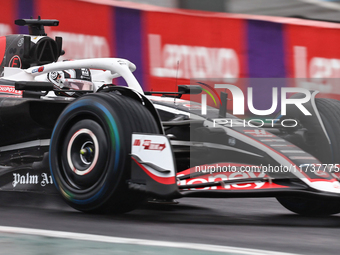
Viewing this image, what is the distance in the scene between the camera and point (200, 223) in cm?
429

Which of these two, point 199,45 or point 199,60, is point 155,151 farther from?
point 199,45

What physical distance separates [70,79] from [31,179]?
1.32 meters

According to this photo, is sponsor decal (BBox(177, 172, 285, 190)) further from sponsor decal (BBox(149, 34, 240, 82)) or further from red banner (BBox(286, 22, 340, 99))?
red banner (BBox(286, 22, 340, 99))

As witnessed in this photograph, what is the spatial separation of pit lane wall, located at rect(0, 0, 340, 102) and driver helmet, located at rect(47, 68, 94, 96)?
167 inches

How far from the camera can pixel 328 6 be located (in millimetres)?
12312

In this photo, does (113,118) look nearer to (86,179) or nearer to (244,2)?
(86,179)

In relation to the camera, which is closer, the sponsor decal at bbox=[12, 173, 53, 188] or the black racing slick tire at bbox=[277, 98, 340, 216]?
the black racing slick tire at bbox=[277, 98, 340, 216]

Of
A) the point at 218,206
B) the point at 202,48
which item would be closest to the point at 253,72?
the point at 202,48

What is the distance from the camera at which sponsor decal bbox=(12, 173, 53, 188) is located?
508cm

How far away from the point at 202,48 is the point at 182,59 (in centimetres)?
49

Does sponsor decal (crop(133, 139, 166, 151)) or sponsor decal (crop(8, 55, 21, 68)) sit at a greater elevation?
sponsor decal (crop(8, 55, 21, 68))

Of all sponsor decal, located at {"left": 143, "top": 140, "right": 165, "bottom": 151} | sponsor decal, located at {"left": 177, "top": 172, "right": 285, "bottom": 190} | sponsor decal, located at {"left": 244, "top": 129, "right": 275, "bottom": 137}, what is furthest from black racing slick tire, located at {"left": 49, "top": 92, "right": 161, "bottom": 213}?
sponsor decal, located at {"left": 244, "top": 129, "right": 275, "bottom": 137}

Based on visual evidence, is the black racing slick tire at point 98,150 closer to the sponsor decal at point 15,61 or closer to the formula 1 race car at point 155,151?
the formula 1 race car at point 155,151

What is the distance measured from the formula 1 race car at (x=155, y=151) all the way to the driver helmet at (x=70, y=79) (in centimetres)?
42
